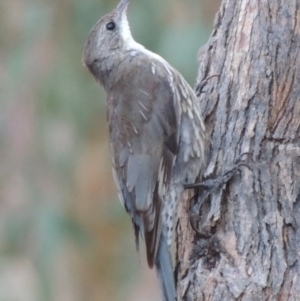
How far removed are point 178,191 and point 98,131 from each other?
175cm

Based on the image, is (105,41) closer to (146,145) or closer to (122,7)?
(122,7)

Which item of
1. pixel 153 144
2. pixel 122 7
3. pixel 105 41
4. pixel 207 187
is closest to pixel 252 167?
pixel 207 187

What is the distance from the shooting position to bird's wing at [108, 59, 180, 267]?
3.26m

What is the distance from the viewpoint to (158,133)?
3375 millimetres

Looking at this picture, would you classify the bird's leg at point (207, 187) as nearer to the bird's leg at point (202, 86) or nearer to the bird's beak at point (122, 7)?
the bird's leg at point (202, 86)

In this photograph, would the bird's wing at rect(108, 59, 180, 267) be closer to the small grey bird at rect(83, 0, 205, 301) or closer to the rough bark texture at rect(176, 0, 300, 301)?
the small grey bird at rect(83, 0, 205, 301)

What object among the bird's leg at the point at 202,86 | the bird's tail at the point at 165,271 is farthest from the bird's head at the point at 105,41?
the bird's tail at the point at 165,271

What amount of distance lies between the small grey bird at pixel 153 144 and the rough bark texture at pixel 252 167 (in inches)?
2.7

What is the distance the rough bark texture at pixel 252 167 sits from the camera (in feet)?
9.84

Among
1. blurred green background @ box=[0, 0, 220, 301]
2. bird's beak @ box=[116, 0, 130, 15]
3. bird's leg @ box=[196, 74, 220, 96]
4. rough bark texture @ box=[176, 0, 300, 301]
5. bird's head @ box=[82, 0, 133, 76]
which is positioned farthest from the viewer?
blurred green background @ box=[0, 0, 220, 301]

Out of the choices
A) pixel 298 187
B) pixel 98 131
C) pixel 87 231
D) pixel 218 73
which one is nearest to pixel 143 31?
pixel 98 131

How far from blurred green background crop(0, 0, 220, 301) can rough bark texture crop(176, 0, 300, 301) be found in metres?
1.51

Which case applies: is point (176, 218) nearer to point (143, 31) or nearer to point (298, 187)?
point (298, 187)

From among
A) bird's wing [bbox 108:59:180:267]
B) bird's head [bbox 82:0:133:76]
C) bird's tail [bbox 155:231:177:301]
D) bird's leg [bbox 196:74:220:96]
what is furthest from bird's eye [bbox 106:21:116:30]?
bird's tail [bbox 155:231:177:301]
